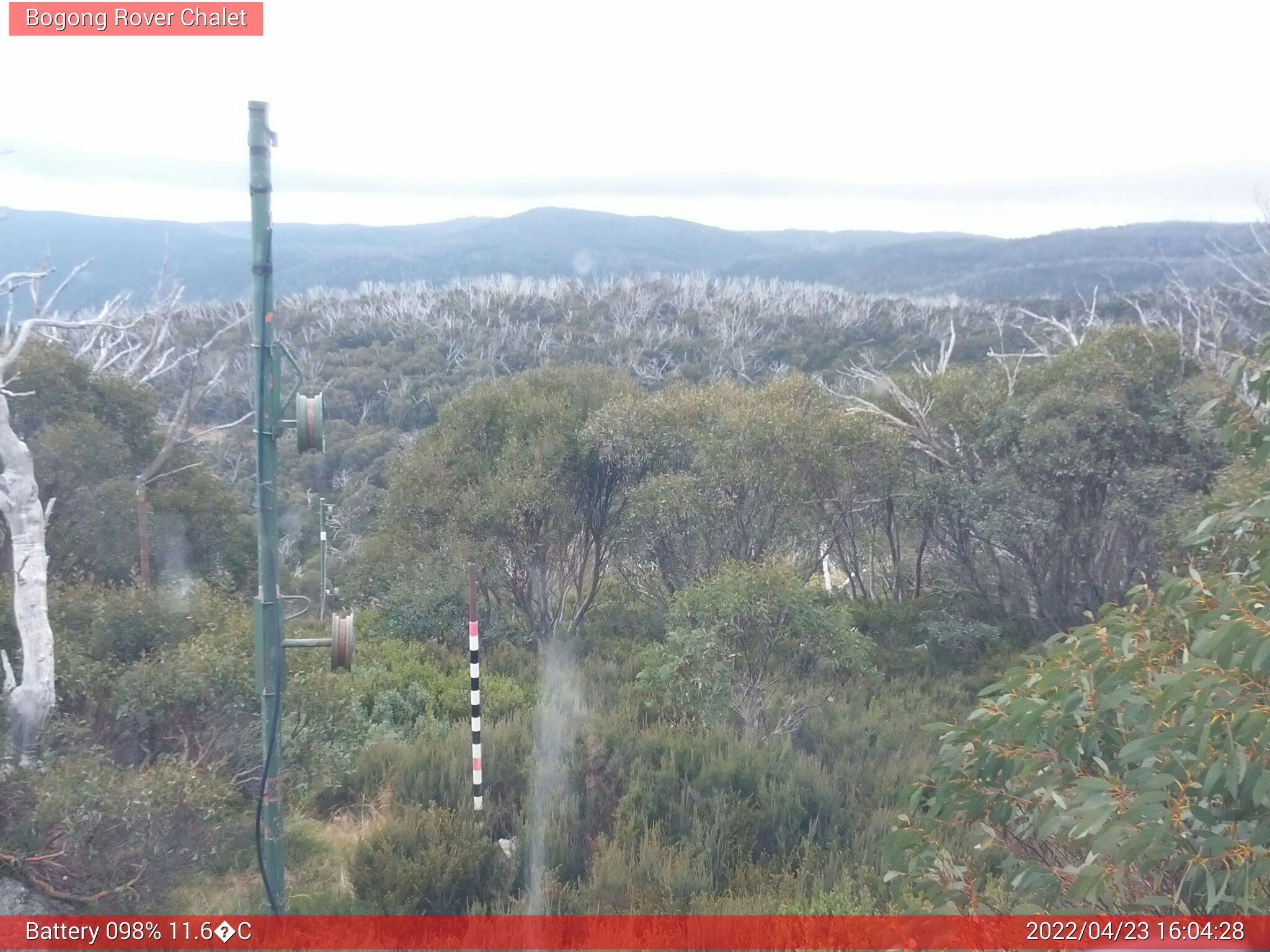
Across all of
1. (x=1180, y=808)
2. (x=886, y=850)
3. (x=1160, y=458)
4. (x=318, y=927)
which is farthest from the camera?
(x=1160, y=458)

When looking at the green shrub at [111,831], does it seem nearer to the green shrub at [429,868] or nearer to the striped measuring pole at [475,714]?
the green shrub at [429,868]

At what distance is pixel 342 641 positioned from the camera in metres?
4.11

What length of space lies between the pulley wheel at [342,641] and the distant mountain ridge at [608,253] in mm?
1517

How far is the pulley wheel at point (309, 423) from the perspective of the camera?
3992 mm

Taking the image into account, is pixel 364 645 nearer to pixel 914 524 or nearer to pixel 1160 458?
pixel 914 524

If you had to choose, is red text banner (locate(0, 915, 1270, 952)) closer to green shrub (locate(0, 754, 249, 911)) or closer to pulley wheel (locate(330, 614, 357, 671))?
green shrub (locate(0, 754, 249, 911))

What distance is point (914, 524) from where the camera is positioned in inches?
488

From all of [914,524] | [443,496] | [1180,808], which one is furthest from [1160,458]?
[1180,808]

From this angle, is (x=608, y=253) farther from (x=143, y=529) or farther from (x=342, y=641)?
(x=342, y=641)

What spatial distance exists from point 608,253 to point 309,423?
3789 centimetres

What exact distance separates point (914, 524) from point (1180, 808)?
10422mm

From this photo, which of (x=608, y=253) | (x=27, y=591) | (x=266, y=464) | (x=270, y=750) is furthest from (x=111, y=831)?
(x=608, y=253)

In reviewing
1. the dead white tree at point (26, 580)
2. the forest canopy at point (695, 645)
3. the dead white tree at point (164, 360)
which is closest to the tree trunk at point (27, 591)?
the dead white tree at point (26, 580)

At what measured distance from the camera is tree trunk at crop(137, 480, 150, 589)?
823 cm
